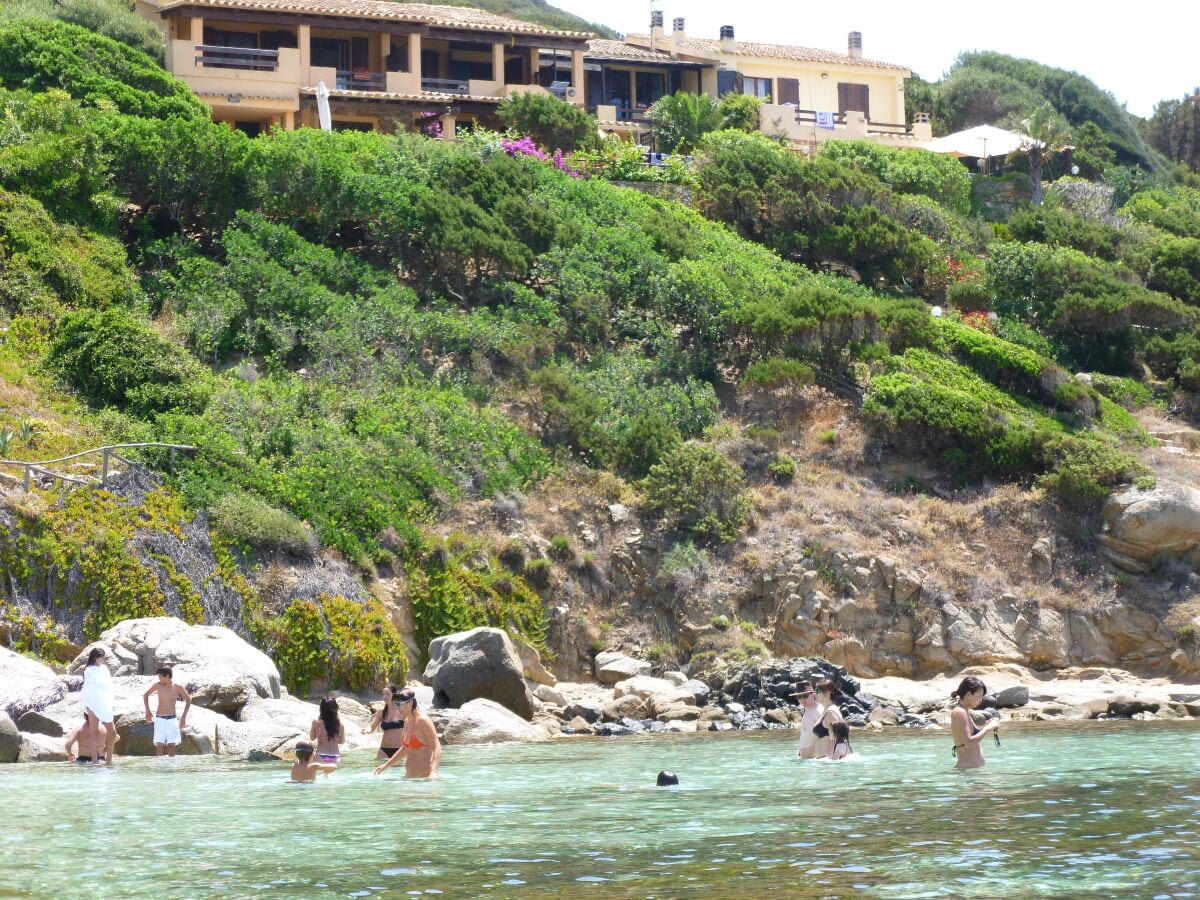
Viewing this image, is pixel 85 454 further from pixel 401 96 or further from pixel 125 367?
pixel 401 96

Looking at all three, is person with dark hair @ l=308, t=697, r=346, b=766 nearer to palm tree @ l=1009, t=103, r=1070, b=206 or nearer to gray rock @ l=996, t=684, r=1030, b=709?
gray rock @ l=996, t=684, r=1030, b=709

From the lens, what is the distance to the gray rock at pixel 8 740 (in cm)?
1858

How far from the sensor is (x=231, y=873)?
11.7 meters

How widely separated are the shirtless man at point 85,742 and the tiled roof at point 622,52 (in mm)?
40765

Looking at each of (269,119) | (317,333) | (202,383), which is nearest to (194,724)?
(202,383)

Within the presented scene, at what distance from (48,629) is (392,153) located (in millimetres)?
19993

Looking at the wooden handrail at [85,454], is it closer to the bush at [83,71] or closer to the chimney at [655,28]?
the bush at [83,71]

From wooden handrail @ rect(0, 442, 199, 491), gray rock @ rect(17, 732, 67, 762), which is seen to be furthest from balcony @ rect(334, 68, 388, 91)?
gray rock @ rect(17, 732, 67, 762)

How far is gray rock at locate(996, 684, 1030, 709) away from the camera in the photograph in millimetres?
27109

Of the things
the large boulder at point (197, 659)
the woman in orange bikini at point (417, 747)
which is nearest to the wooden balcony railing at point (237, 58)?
the large boulder at point (197, 659)

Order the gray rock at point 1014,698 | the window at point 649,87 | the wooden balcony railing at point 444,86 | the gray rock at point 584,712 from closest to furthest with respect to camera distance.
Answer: the gray rock at point 584,712 → the gray rock at point 1014,698 → the wooden balcony railing at point 444,86 → the window at point 649,87

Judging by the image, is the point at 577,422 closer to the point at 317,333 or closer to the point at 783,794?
the point at 317,333

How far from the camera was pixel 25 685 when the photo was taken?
20.5m

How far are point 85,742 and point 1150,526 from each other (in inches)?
831
